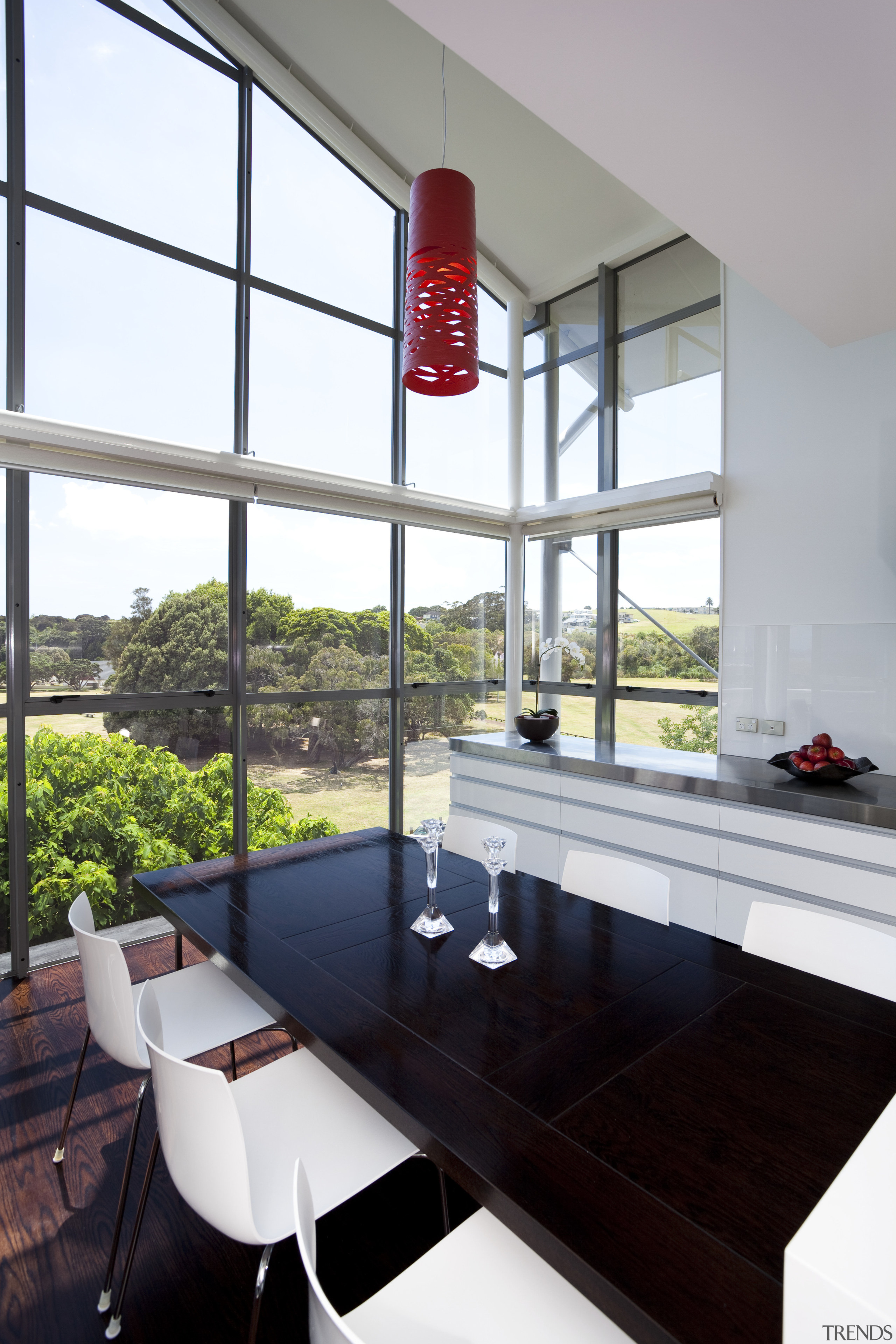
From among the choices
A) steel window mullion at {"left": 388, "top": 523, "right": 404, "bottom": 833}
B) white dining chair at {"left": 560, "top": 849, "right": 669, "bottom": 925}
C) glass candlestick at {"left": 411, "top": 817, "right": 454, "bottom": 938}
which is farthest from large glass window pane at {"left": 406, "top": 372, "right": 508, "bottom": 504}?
glass candlestick at {"left": 411, "top": 817, "right": 454, "bottom": 938}

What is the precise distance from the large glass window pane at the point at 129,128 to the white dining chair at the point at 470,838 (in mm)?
3062

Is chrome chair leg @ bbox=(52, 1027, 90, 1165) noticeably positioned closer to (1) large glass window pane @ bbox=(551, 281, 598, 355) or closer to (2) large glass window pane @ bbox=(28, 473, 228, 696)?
(2) large glass window pane @ bbox=(28, 473, 228, 696)

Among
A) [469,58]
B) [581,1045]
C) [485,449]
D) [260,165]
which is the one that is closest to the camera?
[581,1045]

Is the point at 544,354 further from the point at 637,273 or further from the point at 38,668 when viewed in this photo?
the point at 38,668

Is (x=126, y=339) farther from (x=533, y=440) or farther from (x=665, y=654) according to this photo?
(x=665, y=654)

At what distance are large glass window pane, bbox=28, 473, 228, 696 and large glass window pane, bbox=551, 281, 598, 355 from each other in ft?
8.47

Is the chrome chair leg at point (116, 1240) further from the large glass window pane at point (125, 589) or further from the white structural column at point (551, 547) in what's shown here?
the white structural column at point (551, 547)

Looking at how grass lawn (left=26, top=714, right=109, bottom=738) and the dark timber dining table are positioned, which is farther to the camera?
grass lawn (left=26, top=714, right=109, bottom=738)

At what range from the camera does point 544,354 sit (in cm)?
477

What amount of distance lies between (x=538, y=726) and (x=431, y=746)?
775 mm

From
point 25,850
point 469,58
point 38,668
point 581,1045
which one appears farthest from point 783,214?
point 25,850

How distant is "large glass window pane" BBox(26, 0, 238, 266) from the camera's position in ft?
9.99

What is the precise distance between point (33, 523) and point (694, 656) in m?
3.32

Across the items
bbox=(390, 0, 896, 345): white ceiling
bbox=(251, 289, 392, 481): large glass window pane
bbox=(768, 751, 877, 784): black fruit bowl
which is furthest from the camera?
bbox=(251, 289, 392, 481): large glass window pane
